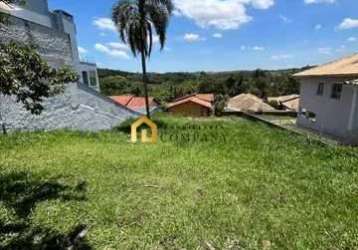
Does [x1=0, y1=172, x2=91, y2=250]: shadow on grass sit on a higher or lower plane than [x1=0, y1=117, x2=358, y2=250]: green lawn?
higher

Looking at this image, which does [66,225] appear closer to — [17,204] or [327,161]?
[17,204]

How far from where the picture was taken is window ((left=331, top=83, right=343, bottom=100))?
13.2 m

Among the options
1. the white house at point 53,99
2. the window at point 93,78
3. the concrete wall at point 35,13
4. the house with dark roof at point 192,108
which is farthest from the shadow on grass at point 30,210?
the house with dark roof at point 192,108

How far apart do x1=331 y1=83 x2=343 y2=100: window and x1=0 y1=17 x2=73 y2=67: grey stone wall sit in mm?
11779

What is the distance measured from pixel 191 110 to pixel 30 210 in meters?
27.9

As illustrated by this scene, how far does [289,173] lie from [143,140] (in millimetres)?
5399

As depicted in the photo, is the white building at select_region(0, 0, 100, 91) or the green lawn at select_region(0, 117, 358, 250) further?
the white building at select_region(0, 0, 100, 91)

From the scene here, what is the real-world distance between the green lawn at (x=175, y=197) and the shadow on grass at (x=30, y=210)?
0.01 meters

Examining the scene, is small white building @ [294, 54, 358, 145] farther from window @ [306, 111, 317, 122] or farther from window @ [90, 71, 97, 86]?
window @ [90, 71, 97, 86]

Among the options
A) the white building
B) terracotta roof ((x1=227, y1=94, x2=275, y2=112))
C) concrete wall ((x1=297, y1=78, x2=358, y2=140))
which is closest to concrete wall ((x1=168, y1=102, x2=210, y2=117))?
terracotta roof ((x1=227, y1=94, x2=275, y2=112))

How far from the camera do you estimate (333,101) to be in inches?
543

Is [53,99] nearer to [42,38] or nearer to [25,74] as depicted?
[42,38]

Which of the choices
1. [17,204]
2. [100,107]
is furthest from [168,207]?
[100,107]

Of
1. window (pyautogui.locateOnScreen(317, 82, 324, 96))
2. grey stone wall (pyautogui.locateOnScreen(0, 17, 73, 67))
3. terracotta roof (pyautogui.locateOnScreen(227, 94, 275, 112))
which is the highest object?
grey stone wall (pyautogui.locateOnScreen(0, 17, 73, 67))
